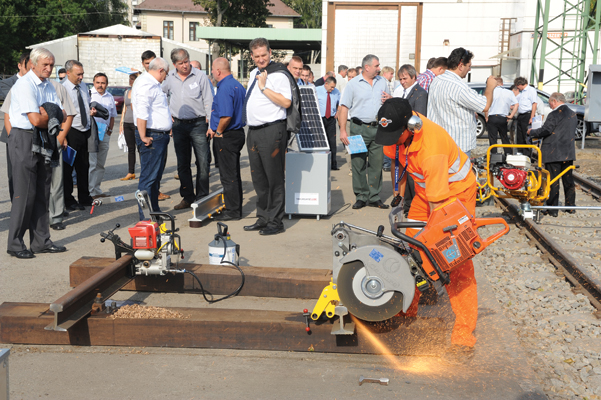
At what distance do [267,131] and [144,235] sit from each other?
2.75 metres

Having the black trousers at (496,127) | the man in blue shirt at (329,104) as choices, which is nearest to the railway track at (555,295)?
the man in blue shirt at (329,104)

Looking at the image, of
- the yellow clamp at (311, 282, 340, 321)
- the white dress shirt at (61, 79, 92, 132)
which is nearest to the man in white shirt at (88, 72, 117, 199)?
the white dress shirt at (61, 79, 92, 132)

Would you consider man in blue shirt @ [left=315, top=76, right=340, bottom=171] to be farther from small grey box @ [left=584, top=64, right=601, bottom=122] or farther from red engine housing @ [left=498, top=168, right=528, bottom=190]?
small grey box @ [left=584, top=64, right=601, bottom=122]

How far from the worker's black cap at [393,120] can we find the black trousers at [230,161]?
4.27 m

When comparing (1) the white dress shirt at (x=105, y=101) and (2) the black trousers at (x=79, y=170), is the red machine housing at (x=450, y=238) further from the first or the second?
(1) the white dress shirt at (x=105, y=101)

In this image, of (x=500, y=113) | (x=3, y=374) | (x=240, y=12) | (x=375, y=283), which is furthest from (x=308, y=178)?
(x=240, y=12)

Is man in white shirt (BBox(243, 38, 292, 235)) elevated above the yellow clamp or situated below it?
above

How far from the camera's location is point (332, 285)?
4.07 metres

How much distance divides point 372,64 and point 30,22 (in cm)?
5985

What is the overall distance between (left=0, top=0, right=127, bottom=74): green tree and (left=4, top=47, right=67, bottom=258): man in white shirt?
55.7 meters

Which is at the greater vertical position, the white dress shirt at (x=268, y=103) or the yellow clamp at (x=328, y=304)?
the white dress shirt at (x=268, y=103)

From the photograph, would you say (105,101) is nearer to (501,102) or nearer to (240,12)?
(501,102)

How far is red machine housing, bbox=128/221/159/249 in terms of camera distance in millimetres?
4703

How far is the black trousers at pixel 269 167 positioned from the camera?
23.2ft
